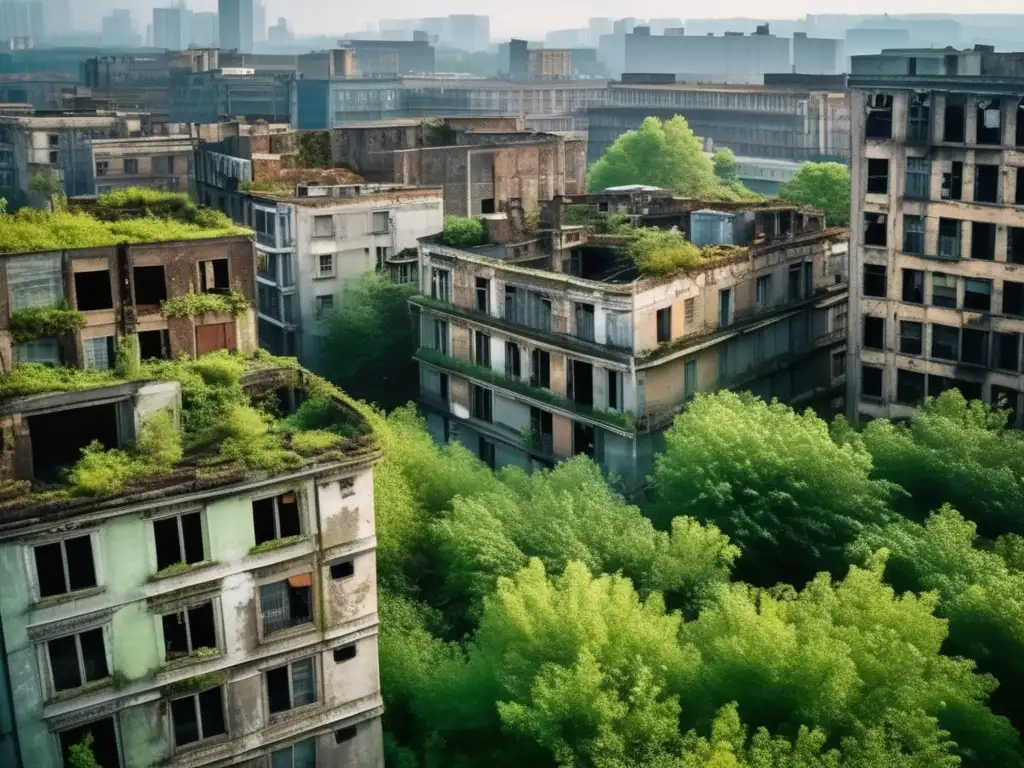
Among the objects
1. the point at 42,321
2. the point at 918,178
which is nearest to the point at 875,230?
the point at 918,178

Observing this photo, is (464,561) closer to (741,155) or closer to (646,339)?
(646,339)

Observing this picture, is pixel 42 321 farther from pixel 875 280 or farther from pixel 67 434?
pixel 875 280

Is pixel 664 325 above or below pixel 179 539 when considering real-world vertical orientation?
above

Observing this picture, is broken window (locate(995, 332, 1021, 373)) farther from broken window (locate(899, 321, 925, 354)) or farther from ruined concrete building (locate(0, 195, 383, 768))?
ruined concrete building (locate(0, 195, 383, 768))

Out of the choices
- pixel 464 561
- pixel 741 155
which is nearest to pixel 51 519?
pixel 464 561

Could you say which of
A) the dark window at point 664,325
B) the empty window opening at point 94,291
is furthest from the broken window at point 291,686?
the dark window at point 664,325

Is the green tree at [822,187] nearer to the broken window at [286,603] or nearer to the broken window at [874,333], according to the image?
the broken window at [874,333]
